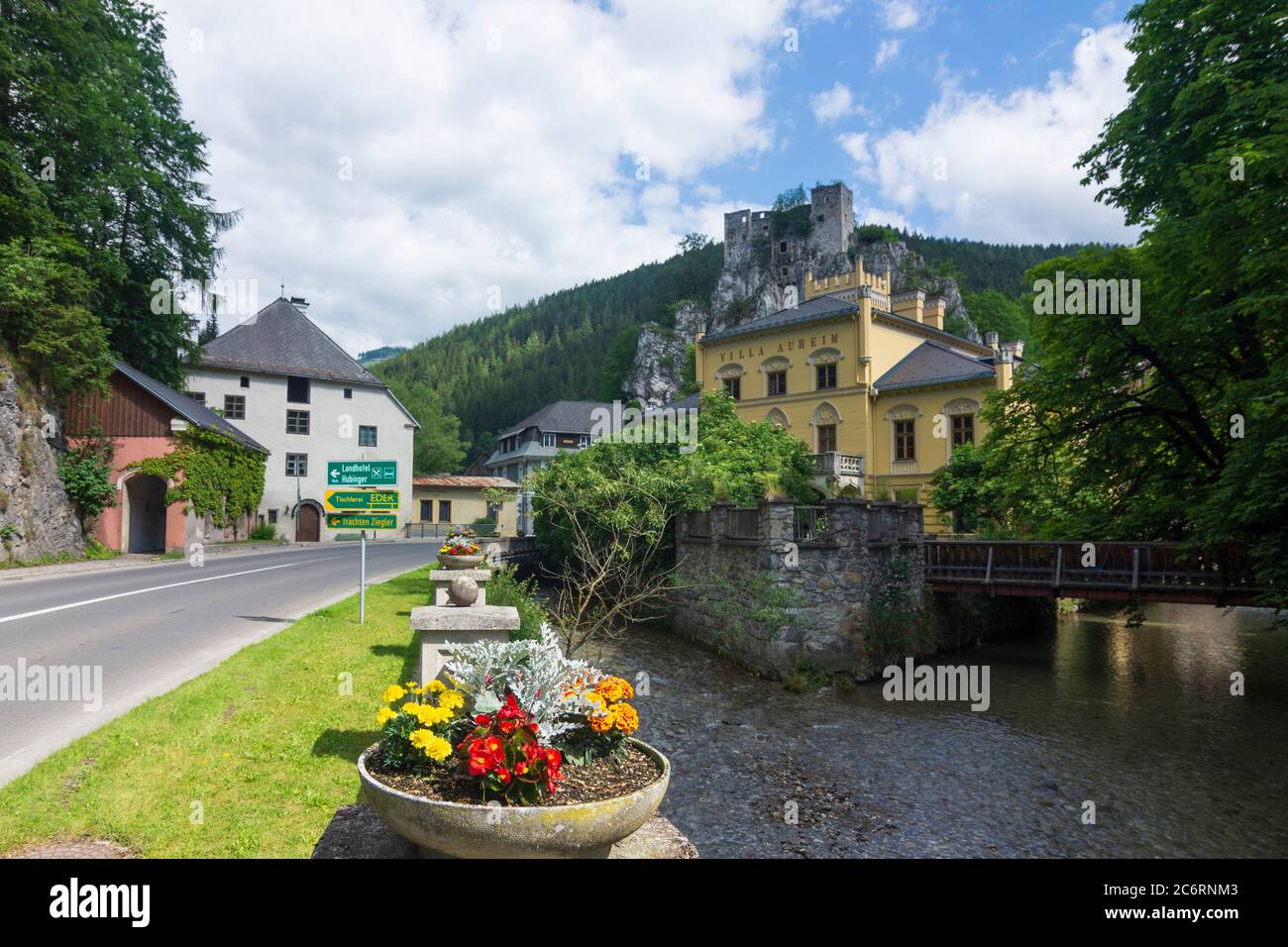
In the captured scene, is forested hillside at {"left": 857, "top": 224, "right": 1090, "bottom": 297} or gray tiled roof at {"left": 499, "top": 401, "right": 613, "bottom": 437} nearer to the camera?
gray tiled roof at {"left": 499, "top": 401, "right": 613, "bottom": 437}

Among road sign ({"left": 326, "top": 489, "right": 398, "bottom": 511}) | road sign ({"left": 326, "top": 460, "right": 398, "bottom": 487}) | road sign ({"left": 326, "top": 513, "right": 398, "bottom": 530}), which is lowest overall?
road sign ({"left": 326, "top": 513, "right": 398, "bottom": 530})

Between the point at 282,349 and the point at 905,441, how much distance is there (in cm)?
3829

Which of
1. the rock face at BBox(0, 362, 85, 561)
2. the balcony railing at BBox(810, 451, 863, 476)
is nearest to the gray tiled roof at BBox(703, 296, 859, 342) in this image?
the balcony railing at BBox(810, 451, 863, 476)

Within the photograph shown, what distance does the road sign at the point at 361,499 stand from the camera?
11742 millimetres

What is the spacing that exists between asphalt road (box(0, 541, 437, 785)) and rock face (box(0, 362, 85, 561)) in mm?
3221

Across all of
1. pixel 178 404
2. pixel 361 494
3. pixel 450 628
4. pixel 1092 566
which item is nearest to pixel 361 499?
pixel 361 494

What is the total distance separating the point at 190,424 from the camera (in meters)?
29.1

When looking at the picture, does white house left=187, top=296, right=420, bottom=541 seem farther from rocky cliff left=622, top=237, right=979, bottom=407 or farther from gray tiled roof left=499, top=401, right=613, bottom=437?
rocky cliff left=622, top=237, right=979, bottom=407

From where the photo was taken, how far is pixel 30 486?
22078mm

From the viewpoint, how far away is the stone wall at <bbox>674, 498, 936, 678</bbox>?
1842 centimetres

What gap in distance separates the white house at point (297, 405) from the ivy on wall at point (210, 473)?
814cm

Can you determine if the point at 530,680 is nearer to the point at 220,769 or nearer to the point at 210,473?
the point at 220,769
